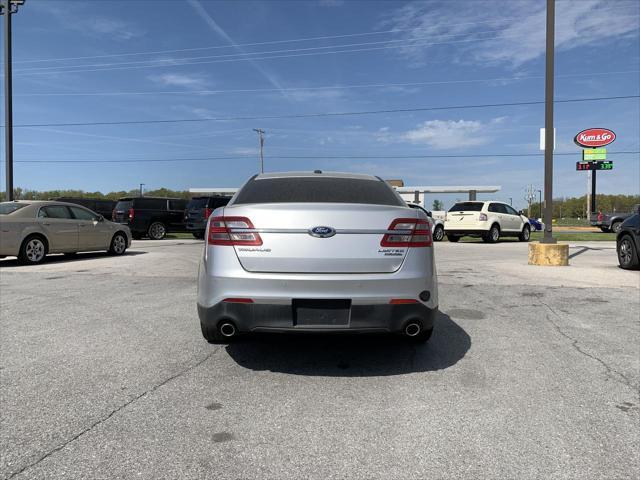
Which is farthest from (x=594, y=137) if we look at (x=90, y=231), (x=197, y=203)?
(x=90, y=231)

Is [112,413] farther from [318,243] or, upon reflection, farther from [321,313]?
[318,243]

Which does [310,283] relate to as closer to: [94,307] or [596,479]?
[596,479]

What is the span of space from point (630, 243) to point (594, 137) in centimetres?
2978

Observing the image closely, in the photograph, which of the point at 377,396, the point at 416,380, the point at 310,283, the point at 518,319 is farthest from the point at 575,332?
the point at 310,283

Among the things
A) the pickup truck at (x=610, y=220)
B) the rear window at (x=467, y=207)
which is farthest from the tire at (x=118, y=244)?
the pickup truck at (x=610, y=220)

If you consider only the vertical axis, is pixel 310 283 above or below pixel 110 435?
above

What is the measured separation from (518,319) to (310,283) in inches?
134

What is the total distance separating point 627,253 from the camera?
10.1 m

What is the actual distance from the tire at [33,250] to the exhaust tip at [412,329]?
34.0ft

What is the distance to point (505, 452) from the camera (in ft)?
8.64

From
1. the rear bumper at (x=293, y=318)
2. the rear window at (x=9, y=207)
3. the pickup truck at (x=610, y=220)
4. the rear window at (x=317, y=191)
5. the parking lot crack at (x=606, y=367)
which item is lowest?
the parking lot crack at (x=606, y=367)

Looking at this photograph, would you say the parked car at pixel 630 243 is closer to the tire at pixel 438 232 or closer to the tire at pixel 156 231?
the tire at pixel 438 232

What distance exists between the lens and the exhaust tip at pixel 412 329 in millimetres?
3672

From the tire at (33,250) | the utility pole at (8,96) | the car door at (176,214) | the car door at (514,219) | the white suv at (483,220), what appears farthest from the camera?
the car door at (176,214)
